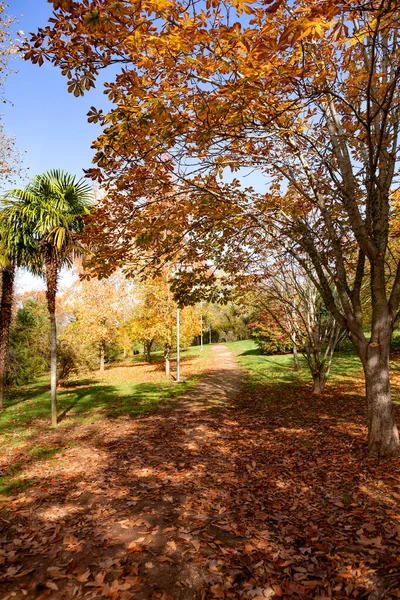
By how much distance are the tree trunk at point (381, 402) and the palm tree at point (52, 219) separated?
23.1 ft

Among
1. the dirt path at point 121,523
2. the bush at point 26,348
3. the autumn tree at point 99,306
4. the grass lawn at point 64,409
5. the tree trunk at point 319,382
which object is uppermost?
the autumn tree at point 99,306

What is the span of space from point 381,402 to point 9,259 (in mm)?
10951

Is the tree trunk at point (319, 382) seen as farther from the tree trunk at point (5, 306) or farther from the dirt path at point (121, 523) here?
the tree trunk at point (5, 306)

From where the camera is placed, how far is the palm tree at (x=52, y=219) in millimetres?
8227

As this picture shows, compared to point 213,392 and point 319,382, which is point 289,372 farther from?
point 319,382

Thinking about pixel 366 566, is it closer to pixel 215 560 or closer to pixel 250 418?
pixel 215 560

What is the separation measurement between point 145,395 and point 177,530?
947 centimetres

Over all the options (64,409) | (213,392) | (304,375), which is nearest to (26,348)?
(64,409)

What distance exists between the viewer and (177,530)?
384cm

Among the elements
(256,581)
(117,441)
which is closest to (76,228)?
(117,441)

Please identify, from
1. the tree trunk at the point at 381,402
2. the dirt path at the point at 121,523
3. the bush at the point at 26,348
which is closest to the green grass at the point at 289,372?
the dirt path at the point at 121,523

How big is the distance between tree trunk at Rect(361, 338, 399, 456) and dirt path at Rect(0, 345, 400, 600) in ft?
1.13

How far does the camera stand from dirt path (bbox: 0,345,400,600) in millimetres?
3035

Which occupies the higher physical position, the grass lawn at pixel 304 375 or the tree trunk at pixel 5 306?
the tree trunk at pixel 5 306
